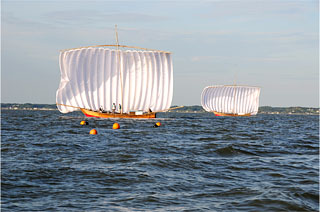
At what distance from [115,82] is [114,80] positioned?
1.09ft

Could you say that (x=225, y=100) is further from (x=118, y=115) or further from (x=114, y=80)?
(x=118, y=115)

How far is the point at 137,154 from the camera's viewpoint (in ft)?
60.3

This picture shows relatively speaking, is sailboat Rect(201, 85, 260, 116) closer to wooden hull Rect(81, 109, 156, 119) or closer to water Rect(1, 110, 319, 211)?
wooden hull Rect(81, 109, 156, 119)

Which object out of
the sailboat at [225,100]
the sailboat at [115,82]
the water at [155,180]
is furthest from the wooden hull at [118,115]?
the sailboat at [225,100]

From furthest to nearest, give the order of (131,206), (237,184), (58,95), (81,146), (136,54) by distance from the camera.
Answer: (136,54) → (58,95) → (81,146) → (237,184) → (131,206)

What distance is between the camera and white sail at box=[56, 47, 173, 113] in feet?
189

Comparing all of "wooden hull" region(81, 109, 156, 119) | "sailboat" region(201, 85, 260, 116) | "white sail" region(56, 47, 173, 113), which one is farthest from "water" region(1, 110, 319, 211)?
"sailboat" region(201, 85, 260, 116)

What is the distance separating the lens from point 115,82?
195 feet

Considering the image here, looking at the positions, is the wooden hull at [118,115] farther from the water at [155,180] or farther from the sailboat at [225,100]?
the sailboat at [225,100]

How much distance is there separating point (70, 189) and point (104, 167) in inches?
135

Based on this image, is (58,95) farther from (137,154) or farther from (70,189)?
(70,189)

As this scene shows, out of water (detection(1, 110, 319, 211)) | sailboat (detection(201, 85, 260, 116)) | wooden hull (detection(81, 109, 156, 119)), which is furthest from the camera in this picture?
sailboat (detection(201, 85, 260, 116))

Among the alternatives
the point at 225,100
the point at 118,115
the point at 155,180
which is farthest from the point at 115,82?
the point at 225,100

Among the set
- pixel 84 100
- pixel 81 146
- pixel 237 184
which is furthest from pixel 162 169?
pixel 84 100
